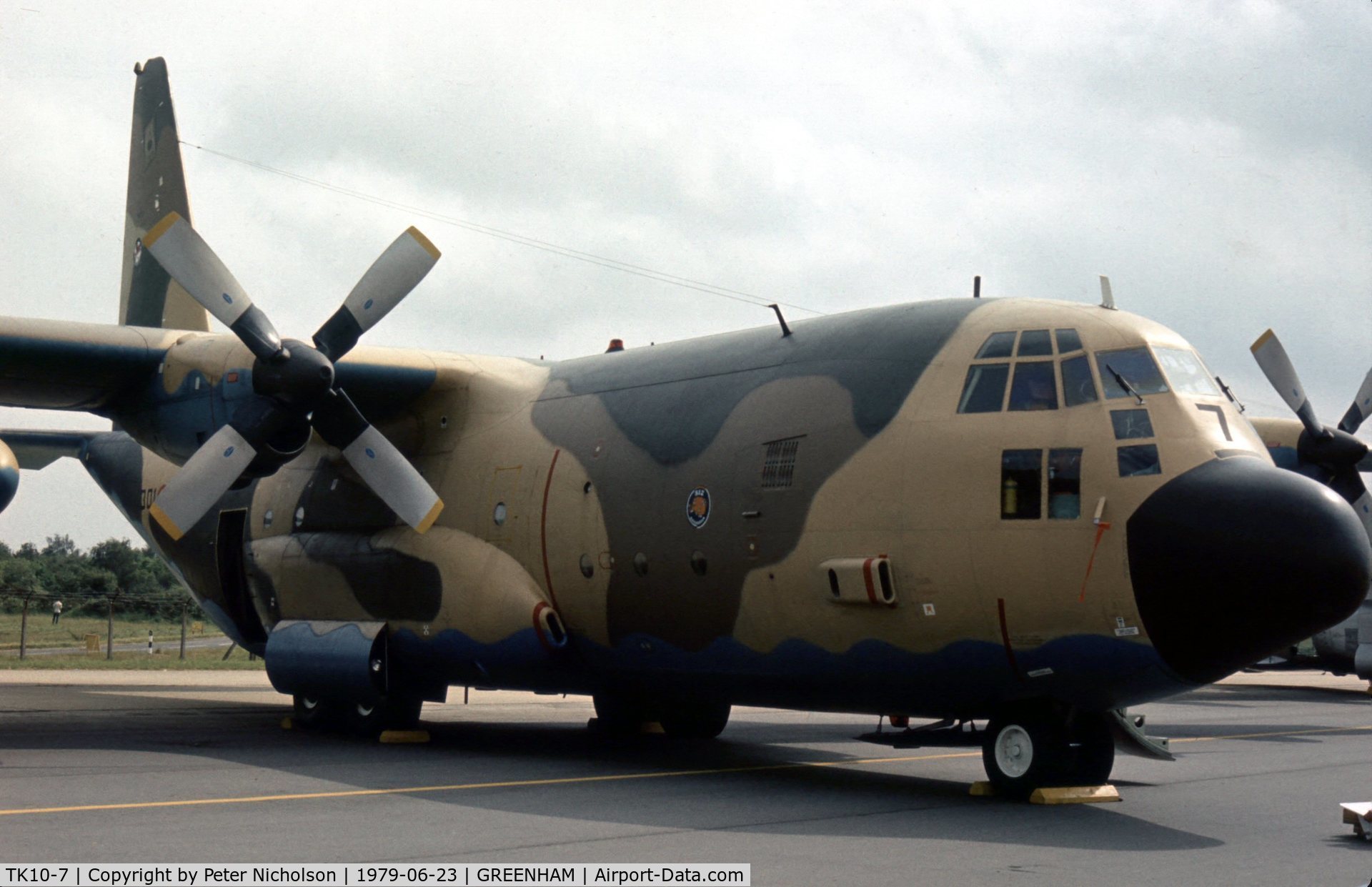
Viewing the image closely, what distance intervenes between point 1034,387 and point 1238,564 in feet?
7.11

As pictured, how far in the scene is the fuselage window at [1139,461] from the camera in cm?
993

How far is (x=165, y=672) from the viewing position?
2998 centimetres

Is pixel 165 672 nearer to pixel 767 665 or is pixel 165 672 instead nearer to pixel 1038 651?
pixel 767 665

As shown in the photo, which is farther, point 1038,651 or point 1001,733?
point 1001,733

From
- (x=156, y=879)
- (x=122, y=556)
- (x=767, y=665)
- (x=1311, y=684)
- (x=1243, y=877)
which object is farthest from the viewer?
(x=122, y=556)

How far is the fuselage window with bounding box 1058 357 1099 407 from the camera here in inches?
412

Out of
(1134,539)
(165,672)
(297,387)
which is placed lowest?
(165,672)

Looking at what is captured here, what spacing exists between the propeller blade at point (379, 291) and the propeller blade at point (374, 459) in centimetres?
57

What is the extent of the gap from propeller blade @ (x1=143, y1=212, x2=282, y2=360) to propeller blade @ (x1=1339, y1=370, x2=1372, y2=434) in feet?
51.5

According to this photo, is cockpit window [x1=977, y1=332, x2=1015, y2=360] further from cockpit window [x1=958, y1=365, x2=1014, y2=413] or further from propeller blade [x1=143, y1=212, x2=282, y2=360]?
propeller blade [x1=143, y1=212, x2=282, y2=360]

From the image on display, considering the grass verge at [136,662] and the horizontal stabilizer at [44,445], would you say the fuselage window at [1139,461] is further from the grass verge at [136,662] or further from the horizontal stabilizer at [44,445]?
the grass verge at [136,662]

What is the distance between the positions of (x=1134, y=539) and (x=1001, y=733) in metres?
2.19

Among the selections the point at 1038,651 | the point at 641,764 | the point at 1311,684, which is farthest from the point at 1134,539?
the point at 1311,684

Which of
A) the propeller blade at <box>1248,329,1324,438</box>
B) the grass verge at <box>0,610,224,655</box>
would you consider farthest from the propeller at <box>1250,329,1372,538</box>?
the grass verge at <box>0,610,224,655</box>
